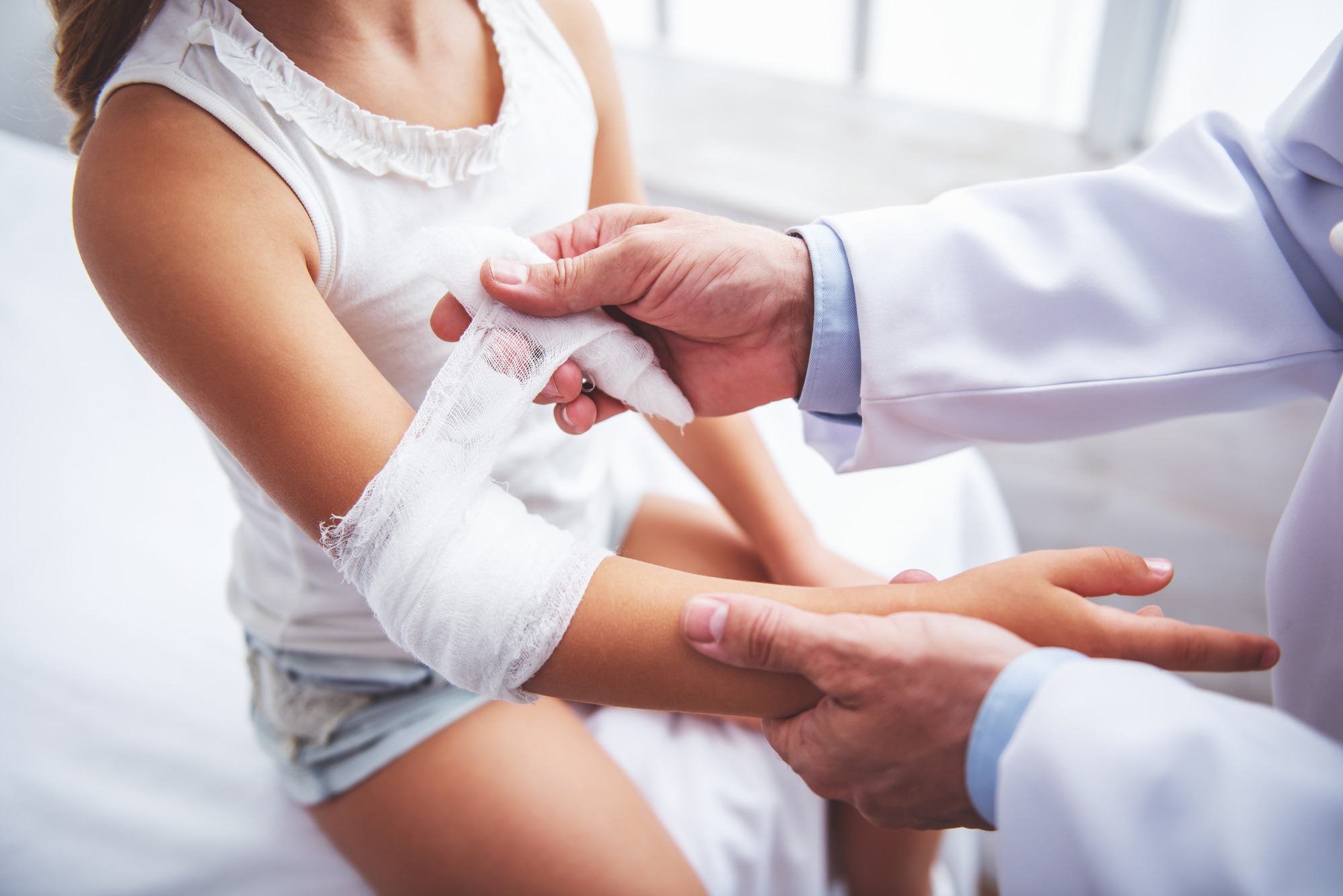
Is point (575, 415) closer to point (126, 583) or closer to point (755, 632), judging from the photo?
point (755, 632)

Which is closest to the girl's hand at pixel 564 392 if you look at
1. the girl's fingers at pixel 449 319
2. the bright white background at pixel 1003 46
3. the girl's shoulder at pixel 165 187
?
the girl's fingers at pixel 449 319

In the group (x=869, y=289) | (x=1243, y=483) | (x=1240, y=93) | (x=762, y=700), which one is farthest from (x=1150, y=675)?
(x=1240, y=93)

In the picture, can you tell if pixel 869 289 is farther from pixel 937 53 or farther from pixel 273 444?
pixel 937 53

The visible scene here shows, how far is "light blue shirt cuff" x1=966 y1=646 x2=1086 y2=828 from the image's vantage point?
1.75 feet

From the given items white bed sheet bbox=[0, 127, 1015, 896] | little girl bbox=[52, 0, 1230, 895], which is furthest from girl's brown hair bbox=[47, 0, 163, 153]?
white bed sheet bbox=[0, 127, 1015, 896]

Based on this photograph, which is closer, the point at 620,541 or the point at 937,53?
the point at 620,541

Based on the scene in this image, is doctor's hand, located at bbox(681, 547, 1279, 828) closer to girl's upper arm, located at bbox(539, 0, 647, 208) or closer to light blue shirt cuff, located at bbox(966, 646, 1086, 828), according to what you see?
light blue shirt cuff, located at bbox(966, 646, 1086, 828)

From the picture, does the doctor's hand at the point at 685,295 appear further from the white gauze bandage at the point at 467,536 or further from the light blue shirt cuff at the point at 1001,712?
the light blue shirt cuff at the point at 1001,712

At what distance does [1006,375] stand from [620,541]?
0.46 metres

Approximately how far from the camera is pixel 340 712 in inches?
30.8

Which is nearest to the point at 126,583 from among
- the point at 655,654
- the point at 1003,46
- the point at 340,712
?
the point at 340,712

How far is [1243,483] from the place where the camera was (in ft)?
5.48

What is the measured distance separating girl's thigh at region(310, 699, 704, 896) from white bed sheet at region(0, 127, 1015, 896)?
0.08 meters

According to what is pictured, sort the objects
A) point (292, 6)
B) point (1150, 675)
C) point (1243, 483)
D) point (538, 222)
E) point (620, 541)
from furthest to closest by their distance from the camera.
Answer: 1. point (1243, 483)
2. point (620, 541)
3. point (538, 222)
4. point (292, 6)
5. point (1150, 675)
